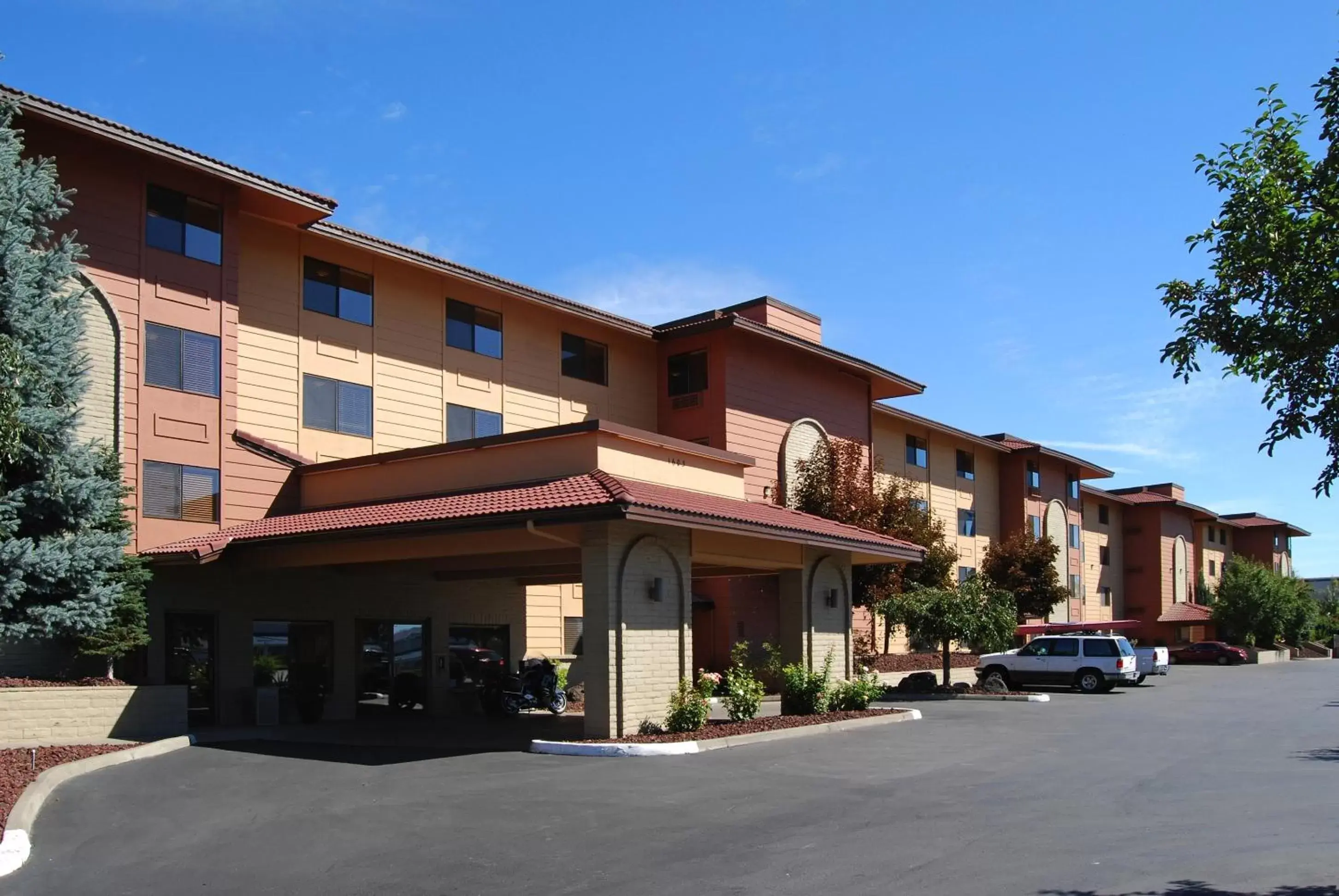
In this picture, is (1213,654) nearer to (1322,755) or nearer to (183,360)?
(1322,755)

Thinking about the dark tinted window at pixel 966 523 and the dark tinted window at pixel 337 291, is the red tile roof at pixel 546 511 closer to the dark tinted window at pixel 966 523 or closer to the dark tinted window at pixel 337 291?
the dark tinted window at pixel 337 291

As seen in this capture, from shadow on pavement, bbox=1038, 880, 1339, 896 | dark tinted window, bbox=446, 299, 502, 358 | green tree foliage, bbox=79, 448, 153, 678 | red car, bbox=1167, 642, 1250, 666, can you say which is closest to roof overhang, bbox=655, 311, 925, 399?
dark tinted window, bbox=446, 299, 502, 358

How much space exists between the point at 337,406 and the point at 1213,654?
51.0 m

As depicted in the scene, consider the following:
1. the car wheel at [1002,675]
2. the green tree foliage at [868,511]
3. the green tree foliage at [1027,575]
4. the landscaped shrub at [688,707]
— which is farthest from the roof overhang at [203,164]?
the green tree foliage at [1027,575]

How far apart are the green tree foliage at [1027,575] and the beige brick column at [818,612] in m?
24.6

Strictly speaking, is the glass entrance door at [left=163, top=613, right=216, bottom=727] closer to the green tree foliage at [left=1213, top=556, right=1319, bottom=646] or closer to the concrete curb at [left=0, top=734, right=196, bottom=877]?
the concrete curb at [left=0, top=734, right=196, bottom=877]

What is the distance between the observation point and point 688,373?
1344 inches

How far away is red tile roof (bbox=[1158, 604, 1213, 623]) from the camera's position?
231 feet

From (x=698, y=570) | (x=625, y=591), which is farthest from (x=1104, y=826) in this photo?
(x=698, y=570)

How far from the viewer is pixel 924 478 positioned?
159ft

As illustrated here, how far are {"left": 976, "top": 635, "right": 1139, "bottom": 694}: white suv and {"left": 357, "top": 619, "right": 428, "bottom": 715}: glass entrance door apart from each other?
58.1 feet

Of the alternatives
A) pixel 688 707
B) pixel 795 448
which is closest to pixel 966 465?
pixel 795 448

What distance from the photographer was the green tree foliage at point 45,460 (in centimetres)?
1622

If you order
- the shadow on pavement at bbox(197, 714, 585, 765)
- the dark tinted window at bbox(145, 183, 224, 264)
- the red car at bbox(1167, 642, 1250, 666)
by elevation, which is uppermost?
the dark tinted window at bbox(145, 183, 224, 264)
